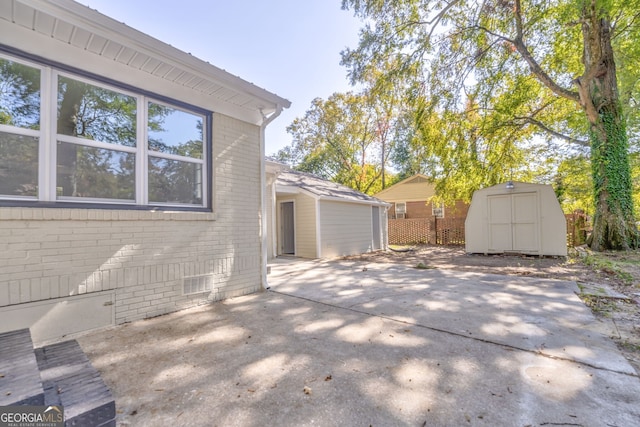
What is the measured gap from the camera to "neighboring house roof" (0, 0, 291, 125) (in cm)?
262

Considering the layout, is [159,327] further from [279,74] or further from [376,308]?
[279,74]

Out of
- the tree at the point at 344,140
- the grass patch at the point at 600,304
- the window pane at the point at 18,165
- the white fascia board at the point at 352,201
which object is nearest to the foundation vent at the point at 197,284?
the window pane at the point at 18,165

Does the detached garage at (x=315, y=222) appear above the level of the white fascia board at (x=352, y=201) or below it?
below

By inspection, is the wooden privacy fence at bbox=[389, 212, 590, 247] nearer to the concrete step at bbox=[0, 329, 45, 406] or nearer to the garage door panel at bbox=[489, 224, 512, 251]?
the garage door panel at bbox=[489, 224, 512, 251]

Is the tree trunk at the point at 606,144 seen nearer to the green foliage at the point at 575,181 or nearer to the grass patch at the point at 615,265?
the grass patch at the point at 615,265

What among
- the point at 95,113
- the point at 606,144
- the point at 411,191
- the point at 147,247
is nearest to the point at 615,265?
the point at 606,144

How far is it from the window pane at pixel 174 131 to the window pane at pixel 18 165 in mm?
1146

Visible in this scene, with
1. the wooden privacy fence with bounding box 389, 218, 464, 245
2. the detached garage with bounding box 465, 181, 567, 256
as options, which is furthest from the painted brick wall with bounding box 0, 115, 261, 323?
the wooden privacy fence with bounding box 389, 218, 464, 245

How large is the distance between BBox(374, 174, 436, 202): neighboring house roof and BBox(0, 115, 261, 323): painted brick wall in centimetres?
1824

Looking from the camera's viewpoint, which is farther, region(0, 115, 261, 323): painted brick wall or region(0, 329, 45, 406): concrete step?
region(0, 115, 261, 323): painted brick wall

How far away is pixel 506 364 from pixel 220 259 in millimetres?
3721

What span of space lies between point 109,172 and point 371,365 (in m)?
3.59

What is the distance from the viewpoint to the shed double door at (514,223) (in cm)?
924

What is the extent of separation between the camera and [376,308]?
159 inches
